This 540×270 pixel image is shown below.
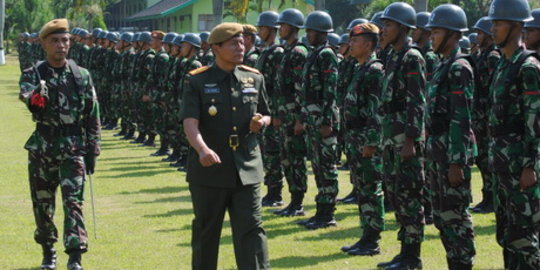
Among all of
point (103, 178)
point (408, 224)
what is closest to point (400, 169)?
point (408, 224)

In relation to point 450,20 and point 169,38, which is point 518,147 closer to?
point 450,20

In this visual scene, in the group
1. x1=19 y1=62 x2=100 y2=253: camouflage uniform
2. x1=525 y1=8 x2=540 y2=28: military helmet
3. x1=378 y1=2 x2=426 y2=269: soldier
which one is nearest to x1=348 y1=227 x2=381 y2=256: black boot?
x1=378 y1=2 x2=426 y2=269: soldier

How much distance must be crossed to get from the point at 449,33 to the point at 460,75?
491 mm

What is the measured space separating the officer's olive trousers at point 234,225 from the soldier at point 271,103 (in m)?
4.93

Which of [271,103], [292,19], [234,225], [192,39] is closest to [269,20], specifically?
[292,19]

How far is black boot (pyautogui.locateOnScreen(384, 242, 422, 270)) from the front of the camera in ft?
26.4

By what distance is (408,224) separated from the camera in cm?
799

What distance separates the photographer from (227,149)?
21.8 ft

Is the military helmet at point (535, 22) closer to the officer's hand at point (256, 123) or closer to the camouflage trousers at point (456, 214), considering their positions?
the camouflage trousers at point (456, 214)

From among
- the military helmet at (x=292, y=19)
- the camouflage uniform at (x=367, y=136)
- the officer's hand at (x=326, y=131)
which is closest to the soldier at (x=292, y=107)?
the military helmet at (x=292, y=19)

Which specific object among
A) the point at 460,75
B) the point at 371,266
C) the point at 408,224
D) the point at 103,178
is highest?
the point at 460,75

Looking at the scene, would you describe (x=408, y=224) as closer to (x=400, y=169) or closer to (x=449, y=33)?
(x=400, y=169)

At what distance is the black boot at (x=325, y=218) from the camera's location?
10.3 metres

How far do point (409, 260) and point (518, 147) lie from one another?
1993 millimetres
